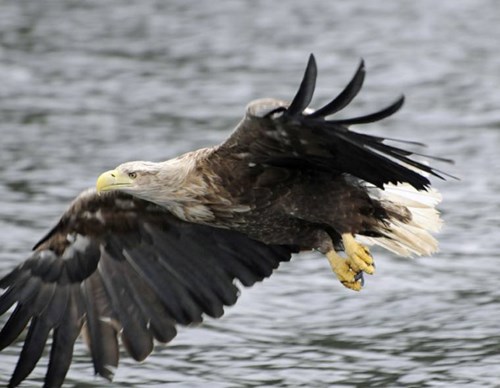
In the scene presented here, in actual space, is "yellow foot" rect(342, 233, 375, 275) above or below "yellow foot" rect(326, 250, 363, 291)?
above

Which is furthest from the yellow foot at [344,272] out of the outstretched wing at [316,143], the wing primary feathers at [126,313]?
the wing primary feathers at [126,313]

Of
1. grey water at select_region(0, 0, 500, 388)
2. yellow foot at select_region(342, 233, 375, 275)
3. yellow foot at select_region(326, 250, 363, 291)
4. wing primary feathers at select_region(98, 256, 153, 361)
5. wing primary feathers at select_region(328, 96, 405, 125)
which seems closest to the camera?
wing primary feathers at select_region(328, 96, 405, 125)

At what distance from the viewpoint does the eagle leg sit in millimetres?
6887

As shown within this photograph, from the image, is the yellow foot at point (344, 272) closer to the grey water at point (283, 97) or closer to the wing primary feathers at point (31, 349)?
the grey water at point (283, 97)

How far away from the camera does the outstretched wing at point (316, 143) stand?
601 centimetres

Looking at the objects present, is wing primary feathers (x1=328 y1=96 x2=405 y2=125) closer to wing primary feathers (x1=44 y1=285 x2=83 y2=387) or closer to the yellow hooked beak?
the yellow hooked beak

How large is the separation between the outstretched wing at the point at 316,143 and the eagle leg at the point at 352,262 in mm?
386

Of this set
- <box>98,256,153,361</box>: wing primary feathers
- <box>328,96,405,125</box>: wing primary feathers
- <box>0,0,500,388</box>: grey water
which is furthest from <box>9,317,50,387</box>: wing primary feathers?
<box>328,96,405,125</box>: wing primary feathers

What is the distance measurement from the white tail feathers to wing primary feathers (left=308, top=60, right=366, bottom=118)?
1.25 meters

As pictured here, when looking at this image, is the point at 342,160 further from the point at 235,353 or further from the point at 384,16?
the point at 384,16

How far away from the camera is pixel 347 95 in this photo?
231 inches

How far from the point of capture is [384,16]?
1464 centimetres

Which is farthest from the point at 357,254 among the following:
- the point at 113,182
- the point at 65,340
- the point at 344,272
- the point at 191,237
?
the point at 65,340

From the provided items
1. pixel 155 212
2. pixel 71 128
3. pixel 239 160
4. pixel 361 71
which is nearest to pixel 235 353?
pixel 155 212
